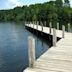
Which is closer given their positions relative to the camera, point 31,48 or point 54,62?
point 31,48

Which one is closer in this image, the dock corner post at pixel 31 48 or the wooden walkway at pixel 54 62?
the dock corner post at pixel 31 48

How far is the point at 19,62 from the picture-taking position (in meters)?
14.6

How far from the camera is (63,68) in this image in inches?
357

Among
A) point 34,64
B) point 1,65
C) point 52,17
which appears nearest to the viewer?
point 34,64

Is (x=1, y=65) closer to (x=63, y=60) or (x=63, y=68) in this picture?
(x=63, y=60)

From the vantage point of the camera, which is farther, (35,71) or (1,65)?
(1,65)

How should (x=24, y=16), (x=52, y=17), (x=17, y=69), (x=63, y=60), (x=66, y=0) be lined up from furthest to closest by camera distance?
(x=66, y=0), (x=24, y=16), (x=52, y=17), (x=17, y=69), (x=63, y=60)

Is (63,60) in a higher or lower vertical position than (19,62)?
higher

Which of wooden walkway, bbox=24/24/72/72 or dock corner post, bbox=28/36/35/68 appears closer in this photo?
dock corner post, bbox=28/36/35/68

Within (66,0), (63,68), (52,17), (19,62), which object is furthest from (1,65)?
(66,0)

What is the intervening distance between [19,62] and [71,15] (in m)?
66.1

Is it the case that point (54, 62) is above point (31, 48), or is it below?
below

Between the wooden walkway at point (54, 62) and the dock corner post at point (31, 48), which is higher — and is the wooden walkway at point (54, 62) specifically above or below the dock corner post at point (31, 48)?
below

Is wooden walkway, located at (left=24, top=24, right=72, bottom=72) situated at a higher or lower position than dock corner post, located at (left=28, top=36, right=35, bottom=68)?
lower
